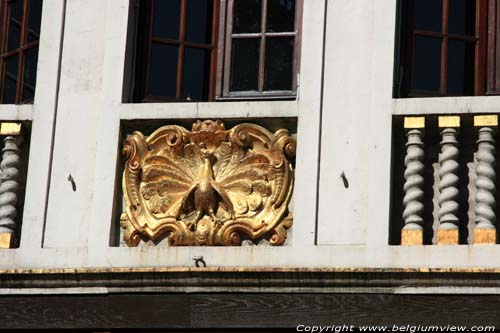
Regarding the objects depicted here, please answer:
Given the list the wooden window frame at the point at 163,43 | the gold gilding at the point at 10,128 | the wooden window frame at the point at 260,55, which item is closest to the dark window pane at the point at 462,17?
the wooden window frame at the point at 260,55

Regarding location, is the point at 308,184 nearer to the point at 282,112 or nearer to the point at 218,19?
the point at 282,112

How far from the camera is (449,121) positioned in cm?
1653

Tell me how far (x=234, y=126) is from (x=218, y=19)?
46.8 inches

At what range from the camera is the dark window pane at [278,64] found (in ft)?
56.8

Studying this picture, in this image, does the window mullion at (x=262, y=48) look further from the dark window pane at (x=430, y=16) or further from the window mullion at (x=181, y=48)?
the dark window pane at (x=430, y=16)

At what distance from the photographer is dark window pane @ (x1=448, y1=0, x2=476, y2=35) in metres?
17.2

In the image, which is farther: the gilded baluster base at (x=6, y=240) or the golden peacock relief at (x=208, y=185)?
the gilded baluster base at (x=6, y=240)

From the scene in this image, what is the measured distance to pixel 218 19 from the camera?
1770 centimetres

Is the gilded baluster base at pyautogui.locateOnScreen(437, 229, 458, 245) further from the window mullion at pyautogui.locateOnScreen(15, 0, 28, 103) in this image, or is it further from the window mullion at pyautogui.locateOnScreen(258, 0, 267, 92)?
the window mullion at pyautogui.locateOnScreen(15, 0, 28, 103)

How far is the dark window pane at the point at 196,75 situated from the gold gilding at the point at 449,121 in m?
2.25

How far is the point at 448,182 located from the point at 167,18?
10.4 ft

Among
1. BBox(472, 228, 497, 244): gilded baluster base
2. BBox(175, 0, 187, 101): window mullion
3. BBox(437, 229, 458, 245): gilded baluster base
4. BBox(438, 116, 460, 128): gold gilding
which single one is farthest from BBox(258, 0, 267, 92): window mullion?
BBox(472, 228, 497, 244): gilded baluster base

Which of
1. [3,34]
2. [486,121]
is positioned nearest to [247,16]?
[3,34]

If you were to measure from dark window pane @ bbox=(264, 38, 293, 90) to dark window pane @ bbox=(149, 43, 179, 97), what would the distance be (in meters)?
0.86
